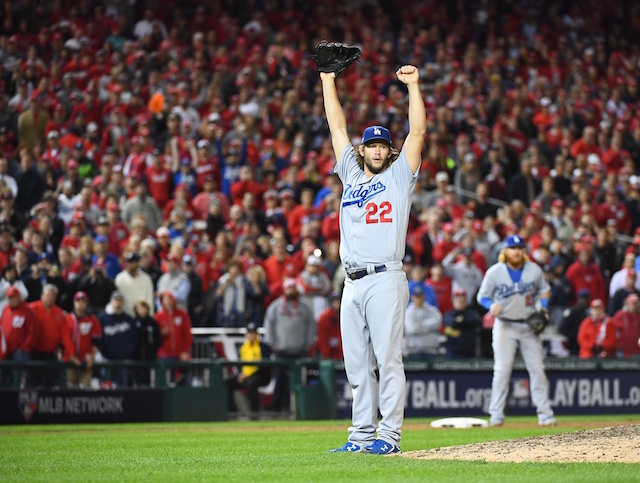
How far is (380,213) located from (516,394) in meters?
10.5

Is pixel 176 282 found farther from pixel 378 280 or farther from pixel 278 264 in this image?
pixel 378 280

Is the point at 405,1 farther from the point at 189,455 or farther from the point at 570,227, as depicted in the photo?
the point at 189,455

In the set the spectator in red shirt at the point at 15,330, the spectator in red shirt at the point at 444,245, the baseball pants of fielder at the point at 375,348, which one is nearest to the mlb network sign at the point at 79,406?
the spectator in red shirt at the point at 15,330

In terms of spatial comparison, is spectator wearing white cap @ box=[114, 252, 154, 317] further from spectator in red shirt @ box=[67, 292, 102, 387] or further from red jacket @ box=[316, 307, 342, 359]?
red jacket @ box=[316, 307, 342, 359]

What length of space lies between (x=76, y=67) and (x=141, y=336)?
7.64 metres

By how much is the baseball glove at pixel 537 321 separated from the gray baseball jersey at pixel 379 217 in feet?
19.8

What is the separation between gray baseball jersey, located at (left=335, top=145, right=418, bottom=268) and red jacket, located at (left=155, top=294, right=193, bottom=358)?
9.08 meters

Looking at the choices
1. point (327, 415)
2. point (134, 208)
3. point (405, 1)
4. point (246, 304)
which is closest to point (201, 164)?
point (134, 208)

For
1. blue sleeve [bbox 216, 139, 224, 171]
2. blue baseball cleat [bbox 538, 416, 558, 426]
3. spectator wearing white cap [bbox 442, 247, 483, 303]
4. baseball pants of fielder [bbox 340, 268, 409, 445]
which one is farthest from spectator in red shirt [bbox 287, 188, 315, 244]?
baseball pants of fielder [bbox 340, 268, 409, 445]

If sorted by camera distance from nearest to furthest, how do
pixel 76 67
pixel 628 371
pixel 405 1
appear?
pixel 628 371 < pixel 76 67 < pixel 405 1

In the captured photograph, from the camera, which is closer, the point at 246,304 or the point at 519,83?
the point at 246,304

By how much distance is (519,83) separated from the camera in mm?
26641

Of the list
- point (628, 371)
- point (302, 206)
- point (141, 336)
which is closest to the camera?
point (141, 336)

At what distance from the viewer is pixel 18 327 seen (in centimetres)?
1664
